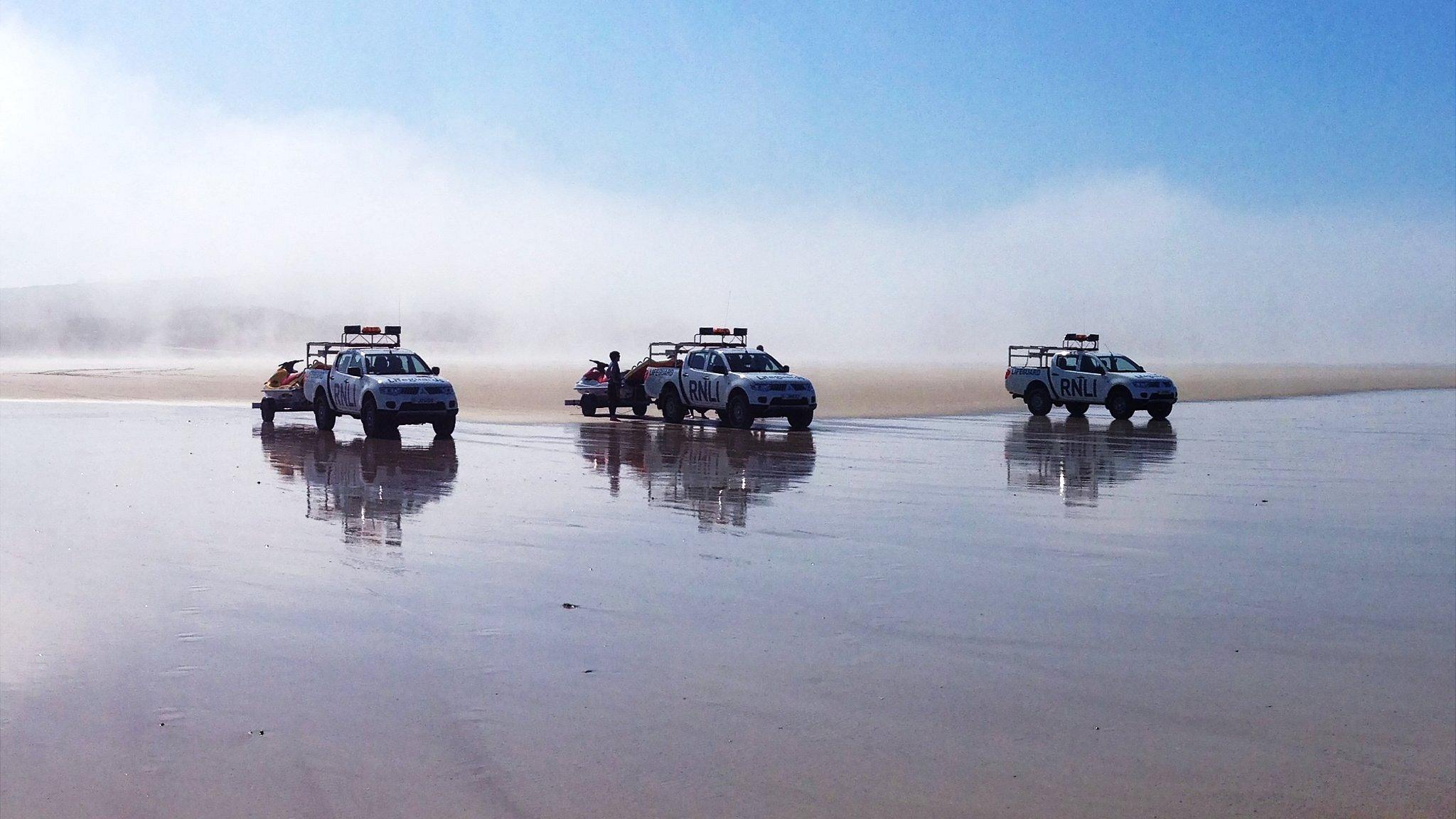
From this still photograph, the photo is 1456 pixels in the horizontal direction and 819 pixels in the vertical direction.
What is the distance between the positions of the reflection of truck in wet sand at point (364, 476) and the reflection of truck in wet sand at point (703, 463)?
7.49 feet

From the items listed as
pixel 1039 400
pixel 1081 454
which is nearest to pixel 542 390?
pixel 1039 400

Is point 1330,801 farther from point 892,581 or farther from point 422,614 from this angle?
point 422,614

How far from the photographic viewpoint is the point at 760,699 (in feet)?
22.9

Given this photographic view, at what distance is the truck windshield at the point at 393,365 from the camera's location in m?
26.9

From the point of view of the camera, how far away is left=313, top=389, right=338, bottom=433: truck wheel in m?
27.8

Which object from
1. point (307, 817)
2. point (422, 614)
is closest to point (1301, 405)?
point (422, 614)

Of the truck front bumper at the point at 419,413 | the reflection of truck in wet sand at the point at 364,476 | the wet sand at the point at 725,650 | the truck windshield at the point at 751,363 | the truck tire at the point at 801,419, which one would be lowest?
the wet sand at the point at 725,650

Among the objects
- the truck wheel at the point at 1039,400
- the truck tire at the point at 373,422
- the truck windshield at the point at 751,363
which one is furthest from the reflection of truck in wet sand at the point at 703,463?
the truck wheel at the point at 1039,400

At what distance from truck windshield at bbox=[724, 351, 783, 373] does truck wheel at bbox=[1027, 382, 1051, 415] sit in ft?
26.4

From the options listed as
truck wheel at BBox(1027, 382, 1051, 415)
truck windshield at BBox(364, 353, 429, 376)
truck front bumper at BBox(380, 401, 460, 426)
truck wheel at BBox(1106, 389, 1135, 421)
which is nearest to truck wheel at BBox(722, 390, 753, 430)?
truck front bumper at BBox(380, 401, 460, 426)

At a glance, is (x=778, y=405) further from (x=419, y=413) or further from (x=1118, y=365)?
(x=1118, y=365)

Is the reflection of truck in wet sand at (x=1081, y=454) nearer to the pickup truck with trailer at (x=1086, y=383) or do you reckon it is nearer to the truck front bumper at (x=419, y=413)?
the pickup truck with trailer at (x=1086, y=383)

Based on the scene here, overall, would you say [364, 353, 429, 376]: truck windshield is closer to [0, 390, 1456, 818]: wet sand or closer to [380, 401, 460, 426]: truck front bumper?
[380, 401, 460, 426]: truck front bumper

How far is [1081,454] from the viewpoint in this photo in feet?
72.7
